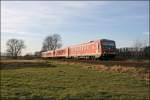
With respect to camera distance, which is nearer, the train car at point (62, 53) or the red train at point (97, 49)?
the red train at point (97, 49)

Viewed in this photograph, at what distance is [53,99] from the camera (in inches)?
428

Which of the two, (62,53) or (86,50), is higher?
(86,50)

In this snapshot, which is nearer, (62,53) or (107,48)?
(107,48)

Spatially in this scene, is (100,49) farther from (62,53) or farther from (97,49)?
(62,53)

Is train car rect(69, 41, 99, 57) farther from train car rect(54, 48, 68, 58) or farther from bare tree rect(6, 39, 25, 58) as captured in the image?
bare tree rect(6, 39, 25, 58)

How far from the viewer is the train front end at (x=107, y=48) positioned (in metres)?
39.4

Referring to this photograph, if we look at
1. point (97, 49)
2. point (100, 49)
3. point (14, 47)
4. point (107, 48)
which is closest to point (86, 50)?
point (97, 49)

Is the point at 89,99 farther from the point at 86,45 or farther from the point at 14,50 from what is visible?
the point at 14,50

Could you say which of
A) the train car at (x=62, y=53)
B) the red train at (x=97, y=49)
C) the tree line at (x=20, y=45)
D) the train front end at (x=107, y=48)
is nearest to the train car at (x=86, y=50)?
the red train at (x=97, y=49)

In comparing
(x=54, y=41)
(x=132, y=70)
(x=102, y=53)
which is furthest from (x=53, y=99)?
(x=54, y=41)

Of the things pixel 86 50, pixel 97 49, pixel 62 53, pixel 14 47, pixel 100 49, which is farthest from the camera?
pixel 14 47

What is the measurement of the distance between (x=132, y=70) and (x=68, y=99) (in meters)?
11.9

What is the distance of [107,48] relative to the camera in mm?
39938

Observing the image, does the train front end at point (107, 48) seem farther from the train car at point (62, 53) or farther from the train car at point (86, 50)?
the train car at point (62, 53)
